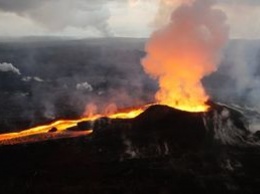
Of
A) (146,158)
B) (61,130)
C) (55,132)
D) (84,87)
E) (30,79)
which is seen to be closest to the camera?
(146,158)

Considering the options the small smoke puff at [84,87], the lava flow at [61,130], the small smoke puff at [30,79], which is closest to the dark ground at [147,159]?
the lava flow at [61,130]

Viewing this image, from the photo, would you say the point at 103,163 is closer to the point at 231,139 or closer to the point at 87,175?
the point at 87,175

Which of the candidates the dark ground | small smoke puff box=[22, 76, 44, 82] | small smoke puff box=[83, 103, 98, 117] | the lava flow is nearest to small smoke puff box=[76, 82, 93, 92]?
small smoke puff box=[22, 76, 44, 82]

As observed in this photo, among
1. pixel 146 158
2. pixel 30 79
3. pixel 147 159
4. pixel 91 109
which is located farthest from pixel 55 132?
pixel 30 79

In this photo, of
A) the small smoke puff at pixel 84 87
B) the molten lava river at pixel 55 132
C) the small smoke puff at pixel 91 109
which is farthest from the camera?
the small smoke puff at pixel 84 87

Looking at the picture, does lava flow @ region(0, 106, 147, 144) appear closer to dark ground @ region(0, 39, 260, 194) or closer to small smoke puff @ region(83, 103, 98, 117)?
dark ground @ region(0, 39, 260, 194)

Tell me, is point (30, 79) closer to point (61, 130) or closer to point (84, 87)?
point (84, 87)

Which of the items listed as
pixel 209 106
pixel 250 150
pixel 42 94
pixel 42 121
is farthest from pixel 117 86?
pixel 250 150

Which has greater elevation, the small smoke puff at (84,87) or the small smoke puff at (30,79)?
the small smoke puff at (30,79)

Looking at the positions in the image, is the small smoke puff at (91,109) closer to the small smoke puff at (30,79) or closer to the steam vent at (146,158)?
the steam vent at (146,158)
